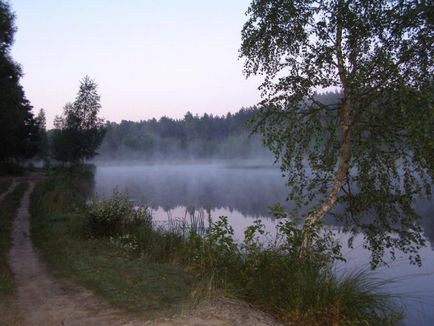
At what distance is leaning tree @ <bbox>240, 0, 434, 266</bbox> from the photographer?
7633 mm

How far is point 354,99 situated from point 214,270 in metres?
4.34

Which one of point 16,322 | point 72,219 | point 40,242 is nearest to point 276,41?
point 16,322

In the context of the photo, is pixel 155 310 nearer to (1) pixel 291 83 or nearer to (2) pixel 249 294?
(2) pixel 249 294

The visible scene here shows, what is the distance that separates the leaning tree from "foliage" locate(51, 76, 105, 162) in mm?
49470

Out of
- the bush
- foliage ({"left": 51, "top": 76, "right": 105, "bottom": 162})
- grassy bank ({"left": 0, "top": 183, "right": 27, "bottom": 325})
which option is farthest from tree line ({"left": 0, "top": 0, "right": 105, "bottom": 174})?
the bush

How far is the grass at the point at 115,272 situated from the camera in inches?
281

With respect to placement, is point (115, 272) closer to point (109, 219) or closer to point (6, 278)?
point (6, 278)

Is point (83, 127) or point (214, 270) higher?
point (83, 127)

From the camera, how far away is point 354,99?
8.41 meters

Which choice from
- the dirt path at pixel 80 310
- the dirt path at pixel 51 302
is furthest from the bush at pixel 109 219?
the dirt path at pixel 80 310

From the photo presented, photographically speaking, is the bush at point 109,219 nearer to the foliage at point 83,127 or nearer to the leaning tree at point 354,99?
the leaning tree at point 354,99

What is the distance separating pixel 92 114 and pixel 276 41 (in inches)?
1984

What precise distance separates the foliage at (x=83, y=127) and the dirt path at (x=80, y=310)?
48523 mm

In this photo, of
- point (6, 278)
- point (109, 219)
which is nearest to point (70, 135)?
point (109, 219)
